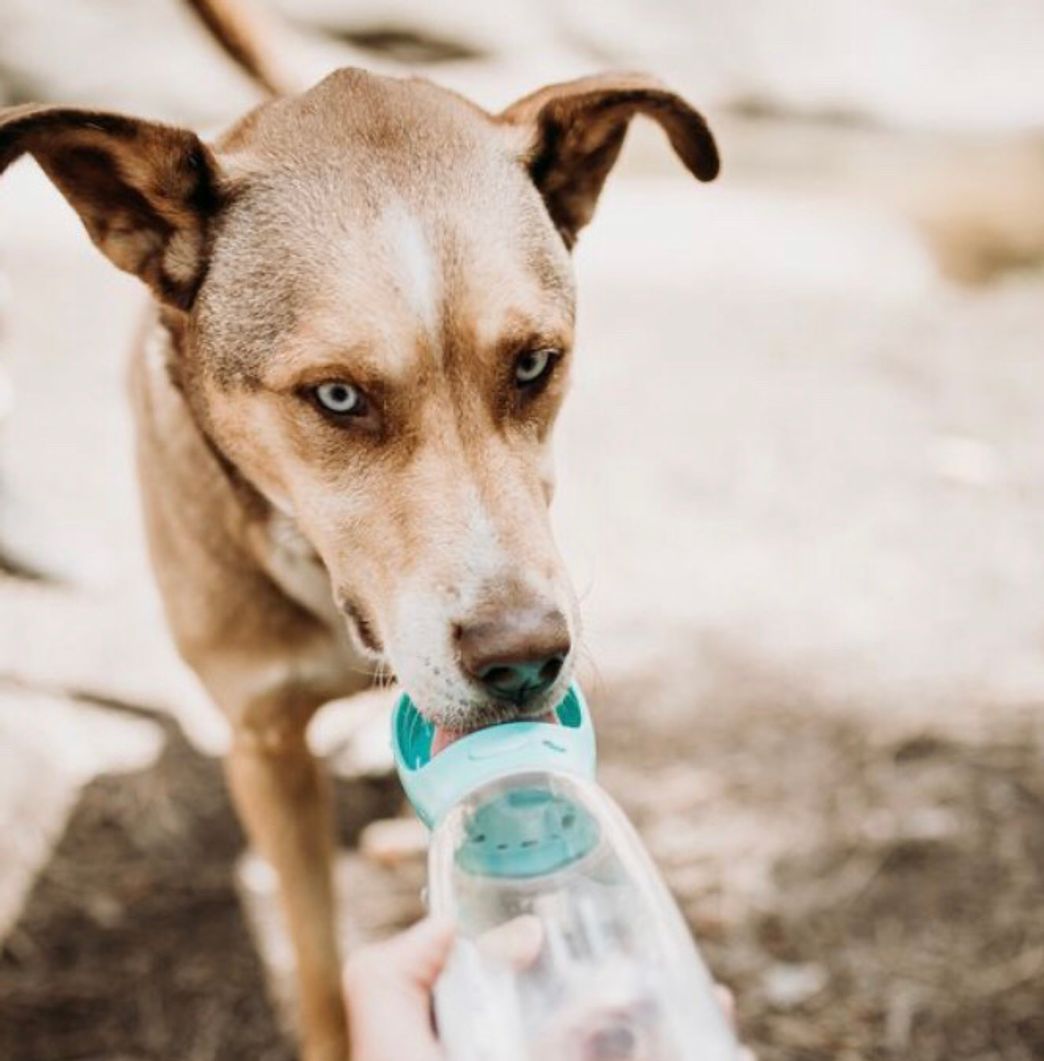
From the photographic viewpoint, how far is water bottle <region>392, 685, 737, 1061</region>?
1.93 meters

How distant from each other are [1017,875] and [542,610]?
189cm

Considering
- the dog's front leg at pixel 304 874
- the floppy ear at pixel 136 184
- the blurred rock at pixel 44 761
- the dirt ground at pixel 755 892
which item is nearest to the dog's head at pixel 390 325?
the floppy ear at pixel 136 184

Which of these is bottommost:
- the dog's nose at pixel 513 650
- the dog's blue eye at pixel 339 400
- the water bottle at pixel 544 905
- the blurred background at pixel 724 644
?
the blurred background at pixel 724 644

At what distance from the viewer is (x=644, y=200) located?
802cm

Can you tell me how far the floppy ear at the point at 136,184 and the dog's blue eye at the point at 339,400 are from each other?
40 centimetres

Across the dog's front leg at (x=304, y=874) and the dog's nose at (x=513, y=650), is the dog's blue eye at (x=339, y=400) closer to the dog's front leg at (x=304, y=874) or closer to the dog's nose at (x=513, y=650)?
the dog's nose at (x=513, y=650)

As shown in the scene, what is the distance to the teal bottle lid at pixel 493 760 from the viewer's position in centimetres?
205

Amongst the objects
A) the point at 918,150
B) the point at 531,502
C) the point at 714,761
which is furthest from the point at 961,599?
the point at 918,150

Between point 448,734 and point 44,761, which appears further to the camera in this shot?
point 44,761

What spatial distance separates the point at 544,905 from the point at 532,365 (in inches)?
37.4

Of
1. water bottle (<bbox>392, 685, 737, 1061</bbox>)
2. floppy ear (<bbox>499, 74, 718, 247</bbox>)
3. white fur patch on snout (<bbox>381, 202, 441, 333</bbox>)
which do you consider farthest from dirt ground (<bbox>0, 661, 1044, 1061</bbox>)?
white fur patch on snout (<bbox>381, 202, 441, 333</bbox>)

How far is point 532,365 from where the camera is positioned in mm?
2484

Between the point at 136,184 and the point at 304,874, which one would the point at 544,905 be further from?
the point at 136,184

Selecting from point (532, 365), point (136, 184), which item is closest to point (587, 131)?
point (532, 365)
